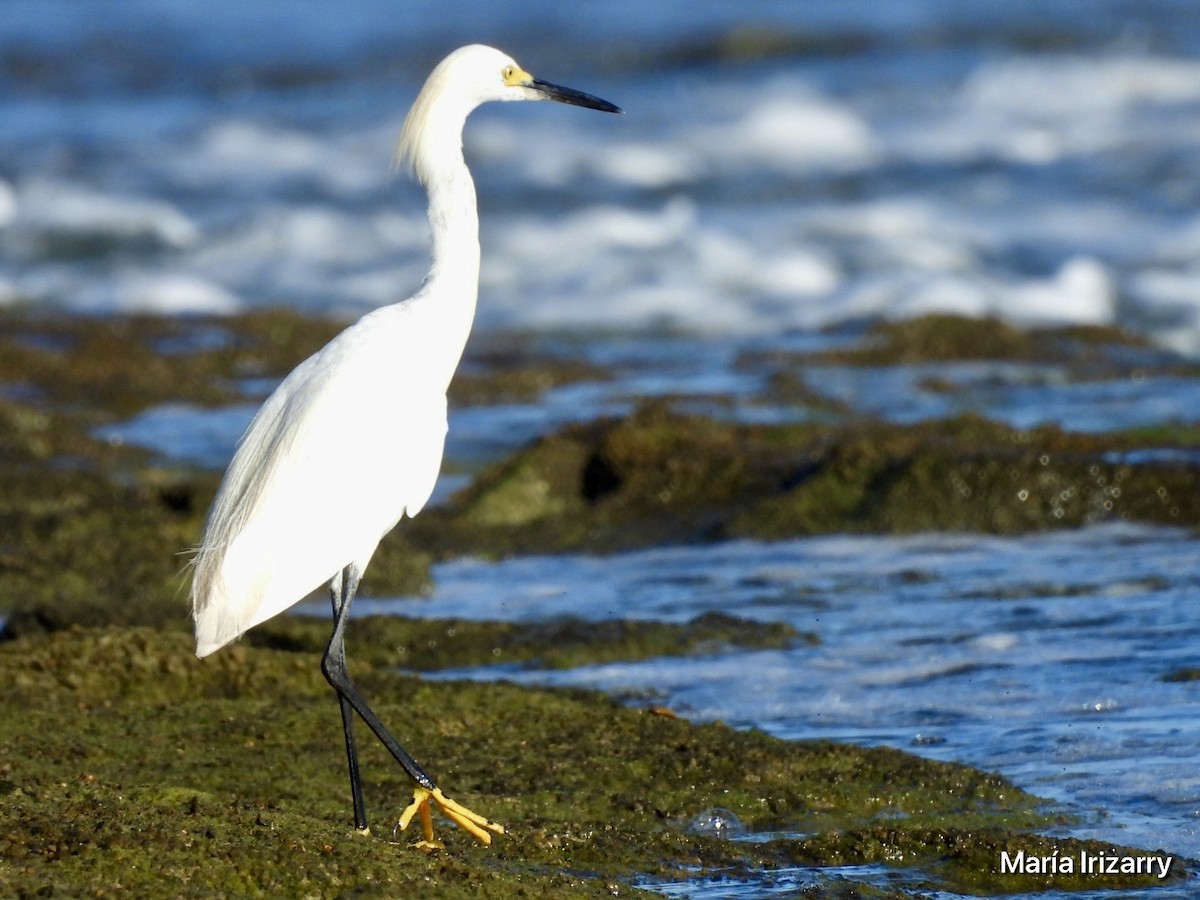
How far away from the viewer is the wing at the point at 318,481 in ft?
17.0

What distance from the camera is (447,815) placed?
16.3 feet

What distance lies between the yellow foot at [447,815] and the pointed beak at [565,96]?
2601 millimetres

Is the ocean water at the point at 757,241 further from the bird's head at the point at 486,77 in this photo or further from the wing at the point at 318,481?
the bird's head at the point at 486,77

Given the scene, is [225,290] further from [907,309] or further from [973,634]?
[973,634]

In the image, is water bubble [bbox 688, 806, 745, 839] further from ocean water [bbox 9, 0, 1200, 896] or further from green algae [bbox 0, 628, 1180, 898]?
ocean water [bbox 9, 0, 1200, 896]

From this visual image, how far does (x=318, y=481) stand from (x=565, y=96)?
199cm

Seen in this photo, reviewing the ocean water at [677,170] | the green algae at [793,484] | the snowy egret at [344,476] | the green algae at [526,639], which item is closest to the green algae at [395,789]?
the snowy egret at [344,476]

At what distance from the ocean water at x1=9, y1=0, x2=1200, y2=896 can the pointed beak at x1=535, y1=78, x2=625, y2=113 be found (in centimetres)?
212

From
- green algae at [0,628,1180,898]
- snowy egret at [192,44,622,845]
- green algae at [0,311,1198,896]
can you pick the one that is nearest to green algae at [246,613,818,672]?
green algae at [0,311,1198,896]

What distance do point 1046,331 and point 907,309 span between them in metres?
2.03

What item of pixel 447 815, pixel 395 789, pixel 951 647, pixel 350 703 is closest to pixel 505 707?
pixel 395 789

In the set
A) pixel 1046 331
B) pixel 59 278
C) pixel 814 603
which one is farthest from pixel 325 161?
pixel 814 603

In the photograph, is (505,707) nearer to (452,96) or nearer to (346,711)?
(346,711)

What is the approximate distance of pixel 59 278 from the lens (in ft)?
71.2
